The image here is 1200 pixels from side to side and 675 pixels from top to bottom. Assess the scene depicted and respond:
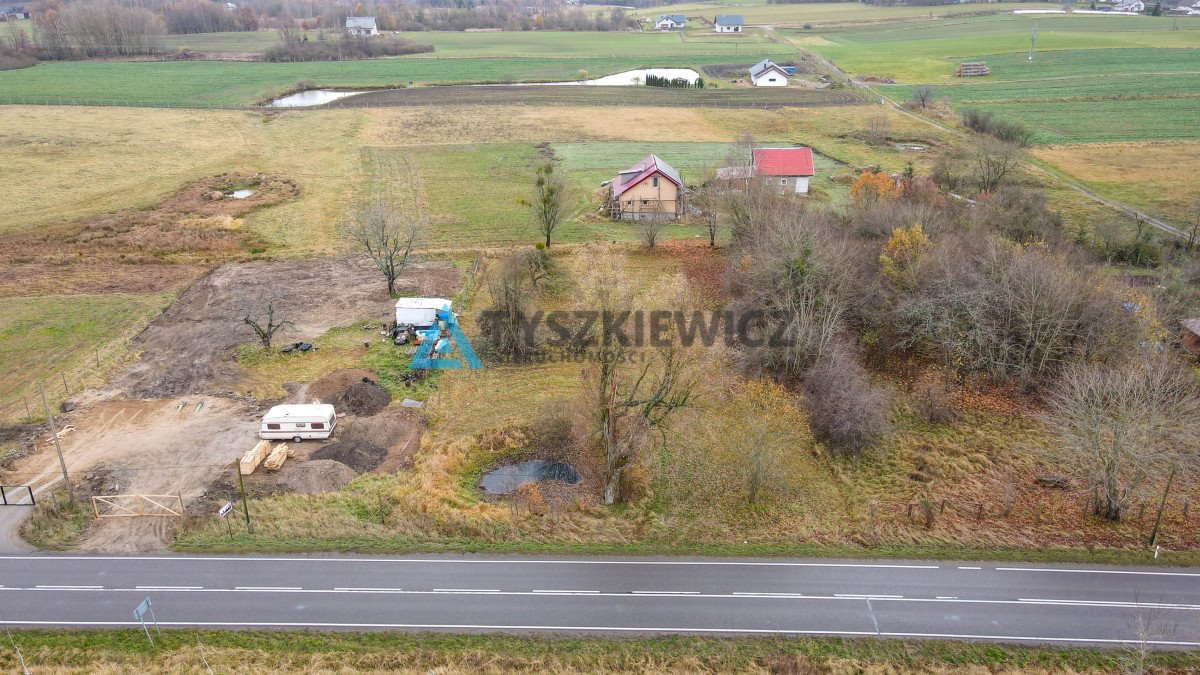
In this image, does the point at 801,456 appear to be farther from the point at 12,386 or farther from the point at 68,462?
the point at 12,386

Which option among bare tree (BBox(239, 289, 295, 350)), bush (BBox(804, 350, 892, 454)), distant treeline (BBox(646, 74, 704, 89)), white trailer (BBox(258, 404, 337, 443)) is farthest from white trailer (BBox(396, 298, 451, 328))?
distant treeline (BBox(646, 74, 704, 89))

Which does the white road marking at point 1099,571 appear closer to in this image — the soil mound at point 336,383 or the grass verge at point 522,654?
the grass verge at point 522,654

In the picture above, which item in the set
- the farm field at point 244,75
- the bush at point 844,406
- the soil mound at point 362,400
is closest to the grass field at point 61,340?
the soil mound at point 362,400

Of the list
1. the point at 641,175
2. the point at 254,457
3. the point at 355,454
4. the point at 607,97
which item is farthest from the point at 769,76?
the point at 254,457

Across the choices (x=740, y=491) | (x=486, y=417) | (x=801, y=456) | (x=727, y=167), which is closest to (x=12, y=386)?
(x=486, y=417)

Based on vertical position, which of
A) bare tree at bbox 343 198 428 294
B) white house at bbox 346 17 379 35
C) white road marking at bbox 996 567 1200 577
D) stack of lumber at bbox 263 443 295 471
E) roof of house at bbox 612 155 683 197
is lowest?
white road marking at bbox 996 567 1200 577

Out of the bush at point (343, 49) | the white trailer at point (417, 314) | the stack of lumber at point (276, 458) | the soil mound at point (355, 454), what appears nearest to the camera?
the stack of lumber at point (276, 458)

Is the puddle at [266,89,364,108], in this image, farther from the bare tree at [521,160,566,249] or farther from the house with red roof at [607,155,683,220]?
the bare tree at [521,160,566,249]
